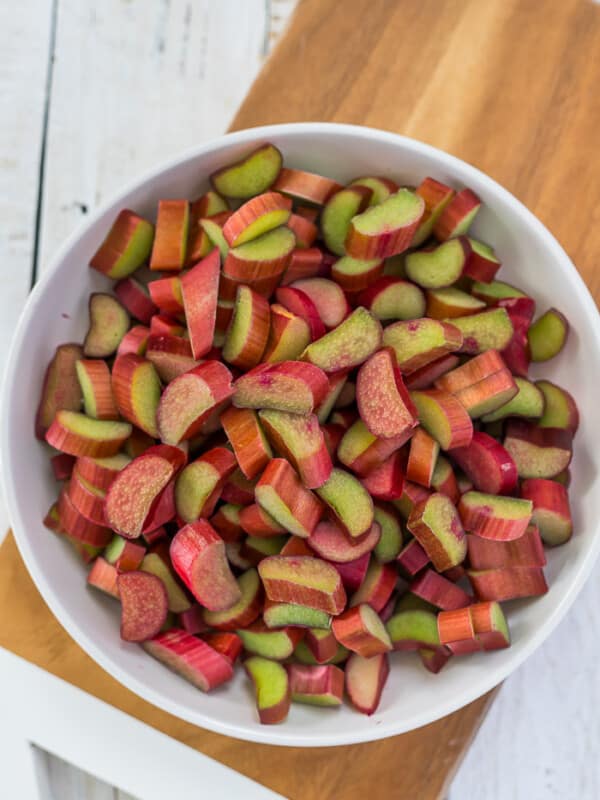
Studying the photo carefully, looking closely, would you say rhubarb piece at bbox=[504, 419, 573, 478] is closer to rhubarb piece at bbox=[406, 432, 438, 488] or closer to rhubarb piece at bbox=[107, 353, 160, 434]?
rhubarb piece at bbox=[406, 432, 438, 488]

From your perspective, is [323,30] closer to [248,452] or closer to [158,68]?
[158,68]

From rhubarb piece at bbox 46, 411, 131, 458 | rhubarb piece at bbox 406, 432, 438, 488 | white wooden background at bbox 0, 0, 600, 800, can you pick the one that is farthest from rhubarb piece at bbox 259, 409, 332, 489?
white wooden background at bbox 0, 0, 600, 800

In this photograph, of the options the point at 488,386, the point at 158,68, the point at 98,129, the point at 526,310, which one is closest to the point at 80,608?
the point at 488,386

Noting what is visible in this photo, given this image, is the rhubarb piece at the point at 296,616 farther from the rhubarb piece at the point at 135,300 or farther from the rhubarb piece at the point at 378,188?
the rhubarb piece at the point at 378,188

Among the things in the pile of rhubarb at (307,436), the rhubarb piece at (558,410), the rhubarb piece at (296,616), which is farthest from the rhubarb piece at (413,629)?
the rhubarb piece at (558,410)

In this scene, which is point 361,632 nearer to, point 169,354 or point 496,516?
point 496,516

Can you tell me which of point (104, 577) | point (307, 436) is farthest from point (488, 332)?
point (104, 577)
